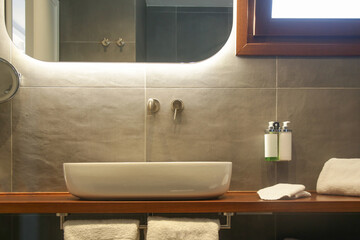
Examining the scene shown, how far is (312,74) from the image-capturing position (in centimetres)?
214

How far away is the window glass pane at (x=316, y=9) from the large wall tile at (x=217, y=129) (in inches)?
16.5

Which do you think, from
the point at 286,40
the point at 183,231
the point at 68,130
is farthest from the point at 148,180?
the point at 286,40

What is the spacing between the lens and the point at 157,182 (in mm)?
1678

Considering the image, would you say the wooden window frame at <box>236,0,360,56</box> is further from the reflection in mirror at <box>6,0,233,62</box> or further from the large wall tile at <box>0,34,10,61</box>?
the large wall tile at <box>0,34,10,61</box>

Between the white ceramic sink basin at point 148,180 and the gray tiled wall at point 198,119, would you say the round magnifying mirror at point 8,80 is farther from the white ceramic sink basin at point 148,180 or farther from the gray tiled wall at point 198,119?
the white ceramic sink basin at point 148,180

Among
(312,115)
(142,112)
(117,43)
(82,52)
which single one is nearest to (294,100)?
(312,115)

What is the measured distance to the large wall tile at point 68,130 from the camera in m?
2.08

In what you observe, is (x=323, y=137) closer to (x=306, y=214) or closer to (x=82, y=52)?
(x=306, y=214)

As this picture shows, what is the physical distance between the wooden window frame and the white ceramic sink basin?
75cm

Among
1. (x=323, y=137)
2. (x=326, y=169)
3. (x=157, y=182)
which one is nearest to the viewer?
(x=157, y=182)

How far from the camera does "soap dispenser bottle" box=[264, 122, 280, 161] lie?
201 centimetres

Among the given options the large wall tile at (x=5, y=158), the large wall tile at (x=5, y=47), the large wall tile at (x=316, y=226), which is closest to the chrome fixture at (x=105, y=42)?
the large wall tile at (x=5, y=47)

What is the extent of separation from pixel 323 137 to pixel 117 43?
116 centimetres

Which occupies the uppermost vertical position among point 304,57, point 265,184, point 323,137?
point 304,57
